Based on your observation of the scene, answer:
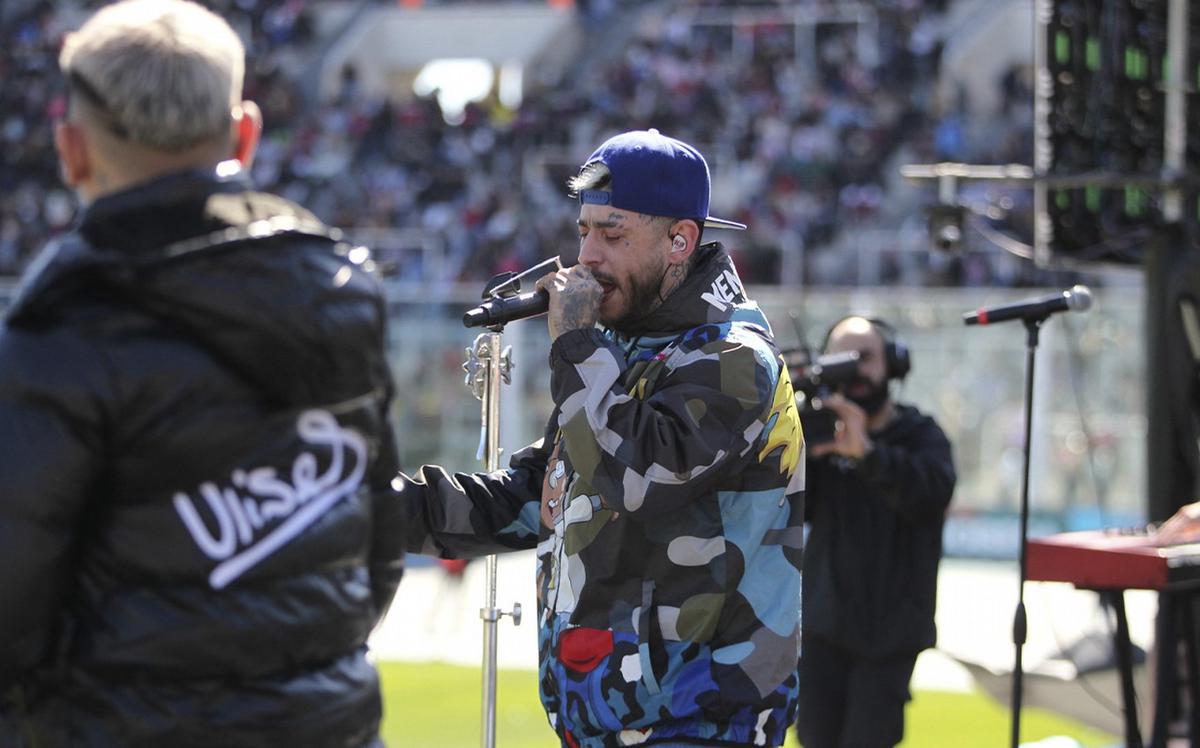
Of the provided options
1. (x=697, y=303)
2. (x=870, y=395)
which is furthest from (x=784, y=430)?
(x=870, y=395)

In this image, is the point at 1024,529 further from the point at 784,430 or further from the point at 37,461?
the point at 37,461

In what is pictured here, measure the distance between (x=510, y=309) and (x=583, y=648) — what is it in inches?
25.7

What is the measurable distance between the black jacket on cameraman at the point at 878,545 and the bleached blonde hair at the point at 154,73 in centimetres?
309

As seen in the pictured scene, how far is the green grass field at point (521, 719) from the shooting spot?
7.65m

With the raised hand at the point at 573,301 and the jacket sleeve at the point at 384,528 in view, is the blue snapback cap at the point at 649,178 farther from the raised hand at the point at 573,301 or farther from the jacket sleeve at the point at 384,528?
the jacket sleeve at the point at 384,528

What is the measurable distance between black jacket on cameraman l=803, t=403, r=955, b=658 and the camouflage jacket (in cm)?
187

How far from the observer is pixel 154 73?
1.87 m

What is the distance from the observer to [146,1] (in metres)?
1.94

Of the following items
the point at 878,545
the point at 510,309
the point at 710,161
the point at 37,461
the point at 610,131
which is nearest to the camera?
the point at 37,461

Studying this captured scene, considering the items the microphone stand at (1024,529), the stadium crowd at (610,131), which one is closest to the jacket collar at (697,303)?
the microphone stand at (1024,529)

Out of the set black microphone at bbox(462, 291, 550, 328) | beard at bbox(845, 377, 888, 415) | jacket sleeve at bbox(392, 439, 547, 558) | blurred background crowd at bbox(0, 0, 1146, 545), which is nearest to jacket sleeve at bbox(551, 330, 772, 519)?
black microphone at bbox(462, 291, 550, 328)

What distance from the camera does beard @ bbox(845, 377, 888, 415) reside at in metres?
5.01

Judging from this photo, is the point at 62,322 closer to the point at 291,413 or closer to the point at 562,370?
the point at 291,413

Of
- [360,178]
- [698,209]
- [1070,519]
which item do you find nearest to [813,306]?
[1070,519]
